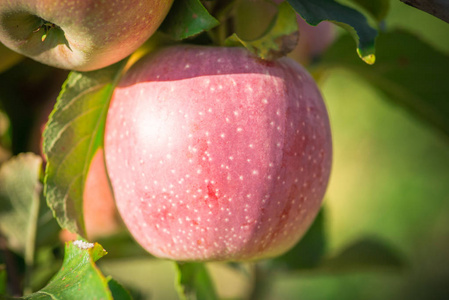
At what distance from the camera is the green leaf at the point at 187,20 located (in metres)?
0.46

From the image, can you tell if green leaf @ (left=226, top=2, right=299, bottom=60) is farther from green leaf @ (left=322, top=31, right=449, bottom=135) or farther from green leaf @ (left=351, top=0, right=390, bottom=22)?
green leaf @ (left=322, top=31, right=449, bottom=135)

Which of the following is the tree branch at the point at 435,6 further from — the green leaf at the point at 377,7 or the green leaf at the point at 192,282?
the green leaf at the point at 192,282

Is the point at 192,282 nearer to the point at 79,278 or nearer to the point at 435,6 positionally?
the point at 79,278

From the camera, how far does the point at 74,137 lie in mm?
514

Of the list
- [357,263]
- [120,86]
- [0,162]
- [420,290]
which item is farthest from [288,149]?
[420,290]

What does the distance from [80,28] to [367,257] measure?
2.58 feet

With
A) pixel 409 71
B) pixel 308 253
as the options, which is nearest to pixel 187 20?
pixel 409 71

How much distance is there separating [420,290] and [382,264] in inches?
32.6

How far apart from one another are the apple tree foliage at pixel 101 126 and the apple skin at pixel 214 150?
0.03 metres

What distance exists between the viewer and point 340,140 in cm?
170

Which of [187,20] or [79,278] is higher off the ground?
[187,20]

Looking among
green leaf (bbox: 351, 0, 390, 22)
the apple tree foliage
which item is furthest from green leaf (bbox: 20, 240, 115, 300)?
green leaf (bbox: 351, 0, 390, 22)

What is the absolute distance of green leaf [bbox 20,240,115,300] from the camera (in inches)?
14.9

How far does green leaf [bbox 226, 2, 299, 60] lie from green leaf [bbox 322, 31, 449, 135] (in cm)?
32
